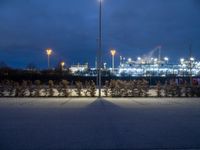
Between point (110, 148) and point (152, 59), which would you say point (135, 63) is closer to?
point (152, 59)

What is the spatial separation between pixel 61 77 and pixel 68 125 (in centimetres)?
4729

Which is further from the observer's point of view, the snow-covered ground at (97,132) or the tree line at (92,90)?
the tree line at (92,90)

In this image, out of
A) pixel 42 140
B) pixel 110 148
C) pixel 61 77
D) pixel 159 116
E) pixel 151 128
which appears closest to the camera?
pixel 110 148

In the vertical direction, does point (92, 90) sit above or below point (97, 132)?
above

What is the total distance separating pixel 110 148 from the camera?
9664 mm

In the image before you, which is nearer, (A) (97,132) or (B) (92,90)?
(A) (97,132)

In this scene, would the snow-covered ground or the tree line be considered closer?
the snow-covered ground

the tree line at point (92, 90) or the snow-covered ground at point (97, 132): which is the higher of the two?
the tree line at point (92, 90)

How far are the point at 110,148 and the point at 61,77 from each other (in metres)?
51.5

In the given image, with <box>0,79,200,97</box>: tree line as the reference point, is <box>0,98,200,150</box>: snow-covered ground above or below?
below

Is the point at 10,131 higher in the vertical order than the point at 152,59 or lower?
lower

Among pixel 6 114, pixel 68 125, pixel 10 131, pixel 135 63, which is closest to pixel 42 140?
pixel 10 131

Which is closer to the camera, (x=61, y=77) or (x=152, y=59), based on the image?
(x=61, y=77)

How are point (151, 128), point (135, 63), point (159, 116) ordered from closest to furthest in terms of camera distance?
1. point (151, 128)
2. point (159, 116)
3. point (135, 63)
